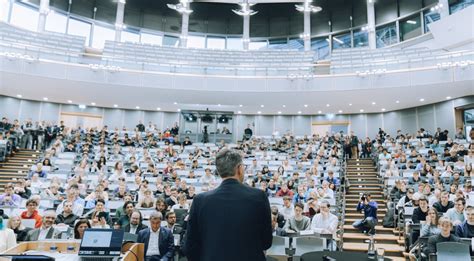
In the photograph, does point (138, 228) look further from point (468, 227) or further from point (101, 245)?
point (468, 227)

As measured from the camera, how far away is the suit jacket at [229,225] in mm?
1721

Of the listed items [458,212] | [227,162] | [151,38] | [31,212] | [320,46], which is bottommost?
[31,212]

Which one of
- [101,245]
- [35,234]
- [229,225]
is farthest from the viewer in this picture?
[35,234]

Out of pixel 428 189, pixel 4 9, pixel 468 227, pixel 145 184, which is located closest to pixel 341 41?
pixel 428 189

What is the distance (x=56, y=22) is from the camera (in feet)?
61.9

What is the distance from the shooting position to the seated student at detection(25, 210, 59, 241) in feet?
14.6

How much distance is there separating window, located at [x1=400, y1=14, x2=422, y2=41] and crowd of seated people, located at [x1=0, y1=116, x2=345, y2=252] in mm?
7672

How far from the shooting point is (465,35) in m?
14.8

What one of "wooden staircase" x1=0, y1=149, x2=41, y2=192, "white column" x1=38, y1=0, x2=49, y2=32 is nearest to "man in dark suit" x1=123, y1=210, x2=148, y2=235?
"wooden staircase" x1=0, y1=149, x2=41, y2=192

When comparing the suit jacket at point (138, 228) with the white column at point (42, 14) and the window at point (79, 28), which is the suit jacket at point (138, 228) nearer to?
the white column at point (42, 14)

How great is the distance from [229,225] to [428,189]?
282 inches

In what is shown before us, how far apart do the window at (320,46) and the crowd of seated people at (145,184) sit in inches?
295

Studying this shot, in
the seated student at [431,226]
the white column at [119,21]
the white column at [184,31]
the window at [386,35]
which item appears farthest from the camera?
the white column at [184,31]

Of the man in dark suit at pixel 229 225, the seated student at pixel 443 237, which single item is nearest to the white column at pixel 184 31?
the seated student at pixel 443 237
